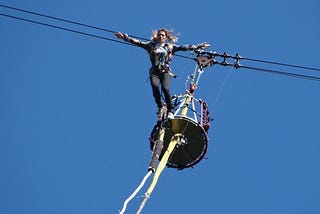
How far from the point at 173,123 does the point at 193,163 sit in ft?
3.19

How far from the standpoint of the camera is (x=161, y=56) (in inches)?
474

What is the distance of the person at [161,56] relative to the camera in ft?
38.3

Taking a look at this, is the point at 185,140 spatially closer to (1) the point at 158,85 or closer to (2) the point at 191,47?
(1) the point at 158,85

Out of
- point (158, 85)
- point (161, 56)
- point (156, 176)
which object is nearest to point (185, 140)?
point (158, 85)

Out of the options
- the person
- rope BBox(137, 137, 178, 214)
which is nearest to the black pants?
the person

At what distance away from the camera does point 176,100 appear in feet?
43.5

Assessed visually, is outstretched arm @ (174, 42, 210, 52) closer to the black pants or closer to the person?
the person

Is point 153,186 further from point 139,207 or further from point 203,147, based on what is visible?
point 203,147

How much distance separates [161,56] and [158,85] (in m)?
0.64

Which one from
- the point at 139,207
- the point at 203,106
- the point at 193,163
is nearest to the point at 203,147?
the point at 193,163

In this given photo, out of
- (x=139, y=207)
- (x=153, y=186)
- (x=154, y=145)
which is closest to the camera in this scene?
(x=139, y=207)

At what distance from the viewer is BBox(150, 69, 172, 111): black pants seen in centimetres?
1163

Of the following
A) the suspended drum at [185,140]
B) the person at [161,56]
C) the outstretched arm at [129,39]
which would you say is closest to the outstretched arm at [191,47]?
the person at [161,56]

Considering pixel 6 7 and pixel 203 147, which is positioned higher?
pixel 6 7
